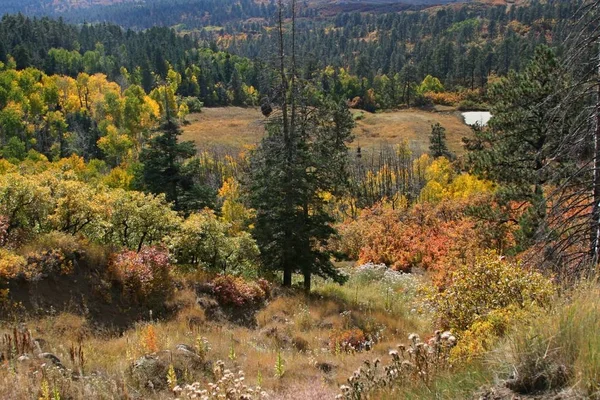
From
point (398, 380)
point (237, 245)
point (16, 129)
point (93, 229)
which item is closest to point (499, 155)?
point (237, 245)

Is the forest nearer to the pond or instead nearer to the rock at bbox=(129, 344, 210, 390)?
the rock at bbox=(129, 344, 210, 390)

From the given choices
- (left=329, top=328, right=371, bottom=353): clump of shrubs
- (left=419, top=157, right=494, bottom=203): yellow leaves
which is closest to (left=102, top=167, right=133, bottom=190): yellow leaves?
(left=419, top=157, right=494, bottom=203): yellow leaves

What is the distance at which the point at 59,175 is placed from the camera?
14555mm

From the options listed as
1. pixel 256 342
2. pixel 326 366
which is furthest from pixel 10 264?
pixel 326 366

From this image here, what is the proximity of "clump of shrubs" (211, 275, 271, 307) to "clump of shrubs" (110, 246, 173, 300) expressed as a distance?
1562 mm

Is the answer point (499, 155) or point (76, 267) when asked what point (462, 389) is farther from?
point (499, 155)

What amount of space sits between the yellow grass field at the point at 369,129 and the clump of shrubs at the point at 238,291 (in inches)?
3130

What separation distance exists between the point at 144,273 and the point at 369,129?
335 ft

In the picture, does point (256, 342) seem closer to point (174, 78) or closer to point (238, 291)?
point (238, 291)

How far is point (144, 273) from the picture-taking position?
13.0m

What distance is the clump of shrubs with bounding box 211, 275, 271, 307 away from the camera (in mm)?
14594

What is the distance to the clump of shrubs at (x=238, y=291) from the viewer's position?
1459 cm

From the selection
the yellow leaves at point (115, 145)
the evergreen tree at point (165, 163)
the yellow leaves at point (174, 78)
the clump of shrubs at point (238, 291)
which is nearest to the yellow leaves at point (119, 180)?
the evergreen tree at point (165, 163)

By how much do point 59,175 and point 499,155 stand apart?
53.0ft
